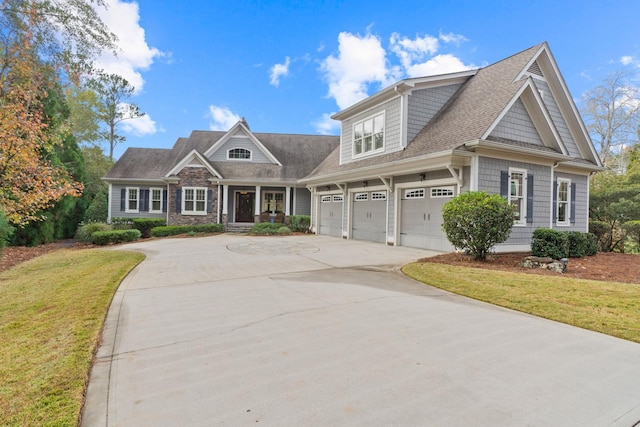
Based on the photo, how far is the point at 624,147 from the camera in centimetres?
2598

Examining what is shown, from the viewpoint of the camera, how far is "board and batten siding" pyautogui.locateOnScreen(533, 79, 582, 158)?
1329 cm

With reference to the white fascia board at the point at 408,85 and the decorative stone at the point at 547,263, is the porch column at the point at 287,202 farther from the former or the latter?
the decorative stone at the point at 547,263

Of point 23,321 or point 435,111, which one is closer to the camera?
point 23,321

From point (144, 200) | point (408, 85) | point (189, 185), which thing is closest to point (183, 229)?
point (189, 185)

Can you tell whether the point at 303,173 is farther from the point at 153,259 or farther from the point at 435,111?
the point at 153,259

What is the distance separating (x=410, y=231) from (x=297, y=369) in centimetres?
1017

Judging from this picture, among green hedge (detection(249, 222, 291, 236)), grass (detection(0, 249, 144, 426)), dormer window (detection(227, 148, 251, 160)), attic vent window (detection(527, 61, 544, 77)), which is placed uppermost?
attic vent window (detection(527, 61, 544, 77))

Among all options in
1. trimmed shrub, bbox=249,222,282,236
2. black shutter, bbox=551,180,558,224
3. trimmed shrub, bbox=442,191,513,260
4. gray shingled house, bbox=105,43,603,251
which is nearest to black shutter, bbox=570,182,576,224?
gray shingled house, bbox=105,43,603,251

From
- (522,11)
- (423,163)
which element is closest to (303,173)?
(423,163)

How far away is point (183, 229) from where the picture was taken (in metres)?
18.9

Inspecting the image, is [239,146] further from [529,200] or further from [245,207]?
[529,200]

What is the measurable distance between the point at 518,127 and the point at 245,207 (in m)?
17.0

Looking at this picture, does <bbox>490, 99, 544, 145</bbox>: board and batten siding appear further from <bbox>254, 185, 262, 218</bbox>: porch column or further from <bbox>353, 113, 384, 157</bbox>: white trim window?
<bbox>254, 185, 262, 218</bbox>: porch column

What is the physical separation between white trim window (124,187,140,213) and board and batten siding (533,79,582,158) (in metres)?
23.5
